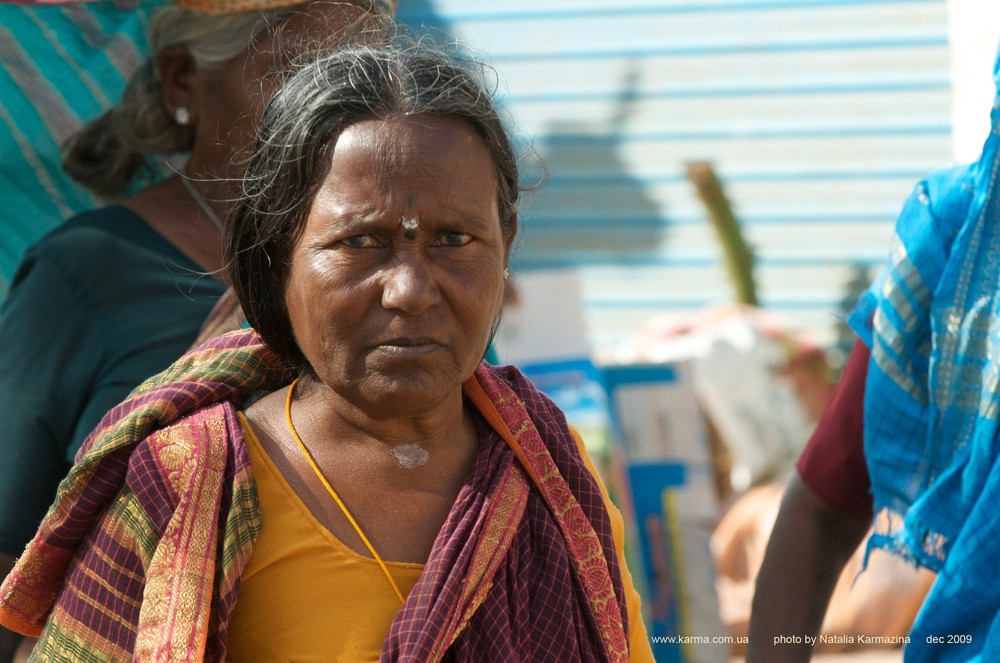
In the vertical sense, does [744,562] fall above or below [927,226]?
below

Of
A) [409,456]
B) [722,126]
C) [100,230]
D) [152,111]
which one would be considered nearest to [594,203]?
[722,126]

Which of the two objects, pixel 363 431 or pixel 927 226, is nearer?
pixel 363 431

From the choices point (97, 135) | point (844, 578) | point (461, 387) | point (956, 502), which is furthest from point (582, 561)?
point (844, 578)

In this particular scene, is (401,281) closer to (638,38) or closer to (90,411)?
(90,411)

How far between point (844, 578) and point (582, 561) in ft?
14.3

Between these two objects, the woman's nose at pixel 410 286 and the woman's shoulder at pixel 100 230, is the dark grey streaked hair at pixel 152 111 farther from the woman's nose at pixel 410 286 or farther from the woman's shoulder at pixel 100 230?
the woman's nose at pixel 410 286

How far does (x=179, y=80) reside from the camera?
2504 millimetres

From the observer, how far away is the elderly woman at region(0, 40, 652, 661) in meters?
1.50

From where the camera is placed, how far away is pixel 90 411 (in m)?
2.14

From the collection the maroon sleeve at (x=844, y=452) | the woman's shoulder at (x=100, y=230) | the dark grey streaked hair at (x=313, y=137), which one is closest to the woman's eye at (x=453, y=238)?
the dark grey streaked hair at (x=313, y=137)

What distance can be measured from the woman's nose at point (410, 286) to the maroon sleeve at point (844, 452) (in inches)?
43.7

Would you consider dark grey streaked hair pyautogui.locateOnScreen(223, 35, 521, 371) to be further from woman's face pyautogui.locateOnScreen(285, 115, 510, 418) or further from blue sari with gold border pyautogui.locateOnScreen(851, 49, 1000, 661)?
blue sari with gold border pyautogui.locateOnScreen(851, 49, 1000, 661)

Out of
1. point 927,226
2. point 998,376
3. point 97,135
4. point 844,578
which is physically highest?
point 97,135

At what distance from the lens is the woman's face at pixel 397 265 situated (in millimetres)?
1509
